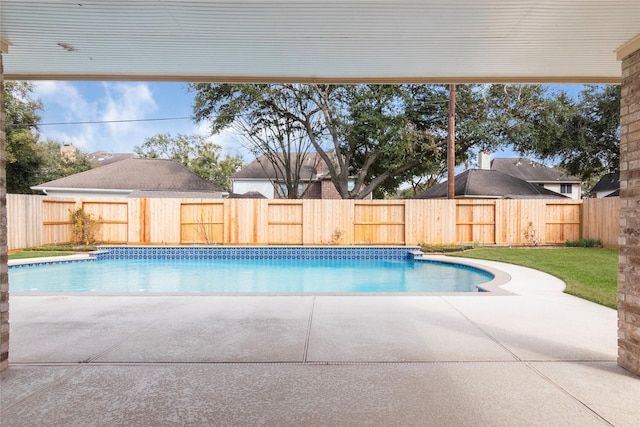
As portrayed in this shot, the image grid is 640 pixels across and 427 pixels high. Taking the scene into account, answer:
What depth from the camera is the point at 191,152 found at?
3281 centimetres

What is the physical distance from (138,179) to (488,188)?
18.9 metres

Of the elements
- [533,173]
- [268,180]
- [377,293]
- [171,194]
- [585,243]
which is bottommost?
[377,293]

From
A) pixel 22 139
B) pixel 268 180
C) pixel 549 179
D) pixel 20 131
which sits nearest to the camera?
pixel 22 139

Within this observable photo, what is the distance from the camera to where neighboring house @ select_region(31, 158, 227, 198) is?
18.9m

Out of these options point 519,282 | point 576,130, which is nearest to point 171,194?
point 519,282

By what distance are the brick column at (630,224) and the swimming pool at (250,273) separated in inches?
→ 195

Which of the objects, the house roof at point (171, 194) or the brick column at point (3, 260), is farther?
the house roof at point (171, 194)

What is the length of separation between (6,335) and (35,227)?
12.1 meters

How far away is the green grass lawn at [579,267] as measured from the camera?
18.4 feet

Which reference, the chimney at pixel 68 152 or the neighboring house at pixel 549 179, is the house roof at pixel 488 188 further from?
the chimney at pixel 68 152

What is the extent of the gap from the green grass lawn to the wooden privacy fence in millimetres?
2414

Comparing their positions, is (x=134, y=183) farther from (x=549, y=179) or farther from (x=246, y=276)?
(x=549, y=179)

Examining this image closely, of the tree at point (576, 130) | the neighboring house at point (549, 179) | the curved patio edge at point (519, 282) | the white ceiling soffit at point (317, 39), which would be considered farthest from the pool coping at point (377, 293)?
the neighboring house at point (549, 179)

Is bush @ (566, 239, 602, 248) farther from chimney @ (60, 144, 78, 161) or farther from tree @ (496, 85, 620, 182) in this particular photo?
chimney @ (60, 144, 78, 161)
